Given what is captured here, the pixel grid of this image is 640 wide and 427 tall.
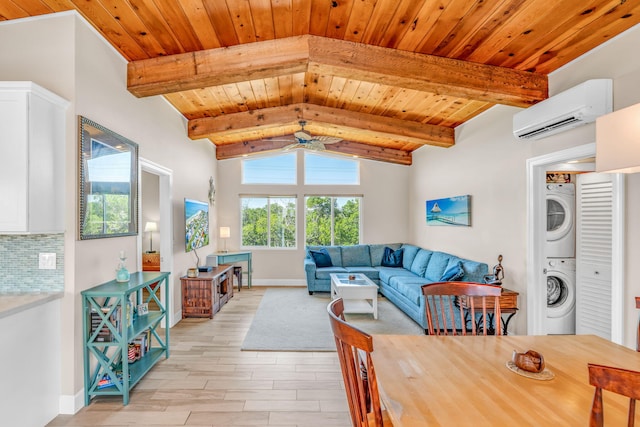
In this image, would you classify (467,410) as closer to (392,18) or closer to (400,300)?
(392,18)

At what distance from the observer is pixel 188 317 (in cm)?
459

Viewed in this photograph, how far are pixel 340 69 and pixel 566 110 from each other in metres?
1.95

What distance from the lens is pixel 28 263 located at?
7.75 feet

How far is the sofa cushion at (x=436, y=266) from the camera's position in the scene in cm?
474

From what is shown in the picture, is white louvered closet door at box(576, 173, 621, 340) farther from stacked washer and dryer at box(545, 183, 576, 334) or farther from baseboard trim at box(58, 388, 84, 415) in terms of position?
baseboard trim at box(58, 388, 84, 415)

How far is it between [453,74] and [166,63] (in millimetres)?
2676

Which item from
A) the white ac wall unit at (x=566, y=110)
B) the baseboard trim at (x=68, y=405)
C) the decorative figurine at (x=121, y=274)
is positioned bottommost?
the baseboard trim at (x=68, y=405)

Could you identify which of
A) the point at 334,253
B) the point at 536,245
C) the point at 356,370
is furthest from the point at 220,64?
the point at 334,253

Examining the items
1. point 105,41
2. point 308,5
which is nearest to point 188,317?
point 105,41

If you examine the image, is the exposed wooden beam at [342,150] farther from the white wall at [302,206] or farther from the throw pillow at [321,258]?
the throw pillow at [321,258]

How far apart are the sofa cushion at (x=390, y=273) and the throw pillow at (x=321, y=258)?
102 cm

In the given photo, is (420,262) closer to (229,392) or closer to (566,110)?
(566,110)

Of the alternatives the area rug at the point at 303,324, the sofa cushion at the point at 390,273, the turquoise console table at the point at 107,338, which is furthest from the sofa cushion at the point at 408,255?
the turquoise console table at the point at 107,338

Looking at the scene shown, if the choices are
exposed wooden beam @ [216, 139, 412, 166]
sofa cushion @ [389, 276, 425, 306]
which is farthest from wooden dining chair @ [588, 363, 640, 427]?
exposed wooden beam @ [216, 139, 412, 166]
